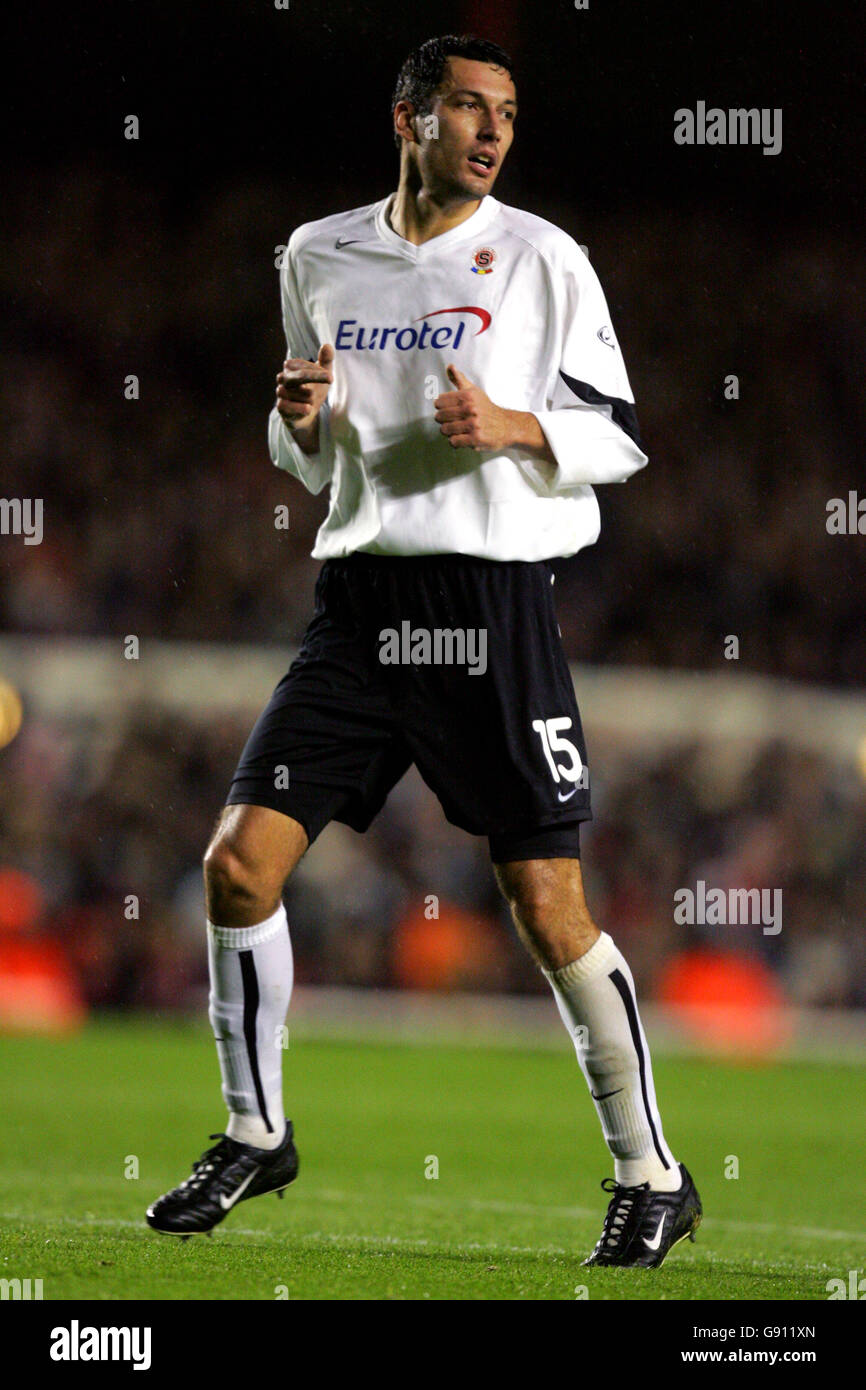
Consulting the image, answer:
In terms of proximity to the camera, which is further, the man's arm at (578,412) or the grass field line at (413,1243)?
the grass field line at (413,1243)

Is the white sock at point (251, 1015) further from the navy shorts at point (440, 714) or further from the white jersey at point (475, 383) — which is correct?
the white jersey at point (475, 383)

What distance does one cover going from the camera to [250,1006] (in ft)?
13.3

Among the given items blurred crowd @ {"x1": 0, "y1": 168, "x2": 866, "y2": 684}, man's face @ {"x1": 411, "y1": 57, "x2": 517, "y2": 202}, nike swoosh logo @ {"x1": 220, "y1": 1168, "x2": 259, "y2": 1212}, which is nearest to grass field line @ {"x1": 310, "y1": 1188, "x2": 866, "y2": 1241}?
nike swoosh logo @ {"x1": 220, "y1": 1168, "x2": 259, "y2": 1212}

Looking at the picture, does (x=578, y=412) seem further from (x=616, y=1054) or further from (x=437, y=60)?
(x=616, y=1054)

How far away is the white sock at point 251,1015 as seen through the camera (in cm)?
402

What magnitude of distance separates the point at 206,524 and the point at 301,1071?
20.0 feet

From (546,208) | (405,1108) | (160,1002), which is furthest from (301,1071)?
(546,208)

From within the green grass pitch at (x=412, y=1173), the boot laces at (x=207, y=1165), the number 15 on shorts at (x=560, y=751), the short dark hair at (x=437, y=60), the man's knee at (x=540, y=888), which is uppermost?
the short dark hair at (x=437, y=60)

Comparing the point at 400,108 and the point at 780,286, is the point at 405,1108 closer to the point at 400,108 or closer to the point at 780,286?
the point at 400,108

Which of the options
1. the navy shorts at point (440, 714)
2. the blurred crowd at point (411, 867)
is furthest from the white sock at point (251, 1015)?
the blurred crowd at point (411, 867)

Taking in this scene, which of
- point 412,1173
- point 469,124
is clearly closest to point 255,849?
point 469,124

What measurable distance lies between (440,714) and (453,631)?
0.62 feet

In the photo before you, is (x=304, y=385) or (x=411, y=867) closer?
(x=304, y=385)

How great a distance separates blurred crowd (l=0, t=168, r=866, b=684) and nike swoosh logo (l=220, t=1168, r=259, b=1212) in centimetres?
1042
